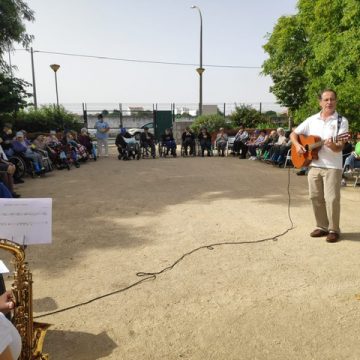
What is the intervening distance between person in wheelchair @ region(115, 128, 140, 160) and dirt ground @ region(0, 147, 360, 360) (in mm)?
7717

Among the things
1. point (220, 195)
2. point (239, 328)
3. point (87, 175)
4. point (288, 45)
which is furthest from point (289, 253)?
point (288, 45)

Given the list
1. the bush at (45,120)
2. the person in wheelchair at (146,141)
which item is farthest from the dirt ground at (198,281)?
the bush at (45,120)

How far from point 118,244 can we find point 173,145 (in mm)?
11760

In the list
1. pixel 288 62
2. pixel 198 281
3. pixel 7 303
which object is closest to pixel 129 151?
pixel 288 62

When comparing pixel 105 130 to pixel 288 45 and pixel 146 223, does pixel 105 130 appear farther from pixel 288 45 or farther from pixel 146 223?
pixel 146 223

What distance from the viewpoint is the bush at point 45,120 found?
58.6ft

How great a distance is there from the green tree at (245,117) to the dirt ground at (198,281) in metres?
14.0

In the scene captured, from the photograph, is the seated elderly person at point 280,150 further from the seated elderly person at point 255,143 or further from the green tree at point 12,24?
the green tree at point 12,24

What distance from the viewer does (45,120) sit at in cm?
1852

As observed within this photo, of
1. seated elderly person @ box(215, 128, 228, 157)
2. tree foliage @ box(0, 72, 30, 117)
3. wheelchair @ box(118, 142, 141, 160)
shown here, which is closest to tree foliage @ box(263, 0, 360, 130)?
seated elderly person @ box(215, 128, 228, 157)

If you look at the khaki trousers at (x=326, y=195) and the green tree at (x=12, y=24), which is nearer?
the khaki trousers at (x=326, y=195)

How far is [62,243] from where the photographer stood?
17.1 ft

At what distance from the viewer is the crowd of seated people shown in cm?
1034

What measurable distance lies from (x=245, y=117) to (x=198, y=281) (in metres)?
18.2
